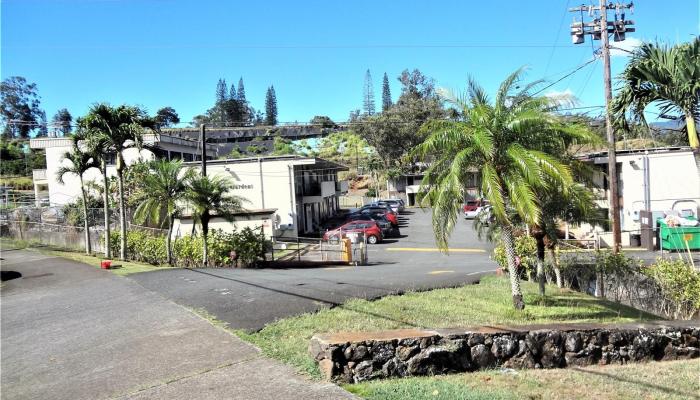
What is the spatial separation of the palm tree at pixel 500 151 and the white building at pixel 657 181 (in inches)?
933

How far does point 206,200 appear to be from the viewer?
20.0m

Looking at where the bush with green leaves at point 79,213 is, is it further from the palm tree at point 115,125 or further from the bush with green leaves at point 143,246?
the palm tree at point 115,125

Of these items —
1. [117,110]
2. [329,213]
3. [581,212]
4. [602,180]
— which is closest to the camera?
[581,212]

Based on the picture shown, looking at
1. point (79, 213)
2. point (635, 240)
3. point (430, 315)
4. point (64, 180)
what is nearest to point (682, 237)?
point (635, 240)

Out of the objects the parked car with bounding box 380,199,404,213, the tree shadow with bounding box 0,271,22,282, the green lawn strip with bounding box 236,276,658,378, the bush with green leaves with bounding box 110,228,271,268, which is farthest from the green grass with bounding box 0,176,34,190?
the green lawn strip with bounding box 236,276,658,378

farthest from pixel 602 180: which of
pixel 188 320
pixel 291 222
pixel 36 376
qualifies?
pixel 36 376

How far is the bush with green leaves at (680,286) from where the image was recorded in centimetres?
1094

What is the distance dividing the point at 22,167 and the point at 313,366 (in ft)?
248

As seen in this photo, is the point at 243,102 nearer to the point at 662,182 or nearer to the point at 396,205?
the point at 396,205

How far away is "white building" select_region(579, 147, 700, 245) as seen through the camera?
3103cm

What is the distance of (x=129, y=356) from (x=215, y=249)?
13.1 meters

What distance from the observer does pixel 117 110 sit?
67.5 ft

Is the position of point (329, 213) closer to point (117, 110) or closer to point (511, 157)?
point (117, 110)

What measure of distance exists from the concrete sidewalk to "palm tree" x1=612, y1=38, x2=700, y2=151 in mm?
7281
